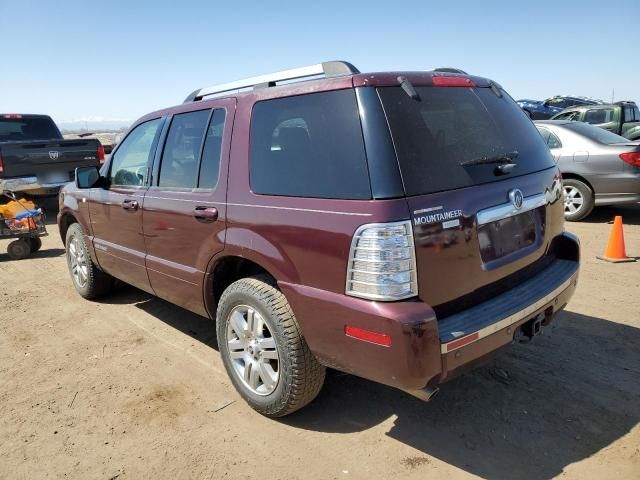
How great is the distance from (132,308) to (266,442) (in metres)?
2.75

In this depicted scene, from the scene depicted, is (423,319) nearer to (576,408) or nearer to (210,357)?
(576,408)

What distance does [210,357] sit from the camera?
385 centimetres

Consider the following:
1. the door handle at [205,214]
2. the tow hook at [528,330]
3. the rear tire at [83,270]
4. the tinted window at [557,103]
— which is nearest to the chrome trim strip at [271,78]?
the door handle at [205,214]

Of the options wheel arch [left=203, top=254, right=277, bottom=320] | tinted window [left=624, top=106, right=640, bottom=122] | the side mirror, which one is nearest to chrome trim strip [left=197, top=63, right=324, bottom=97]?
wheel arch [left=203, top=254, right=277, bottom=320]

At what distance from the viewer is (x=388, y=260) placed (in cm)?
221

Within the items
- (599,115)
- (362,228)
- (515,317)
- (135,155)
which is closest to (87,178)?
(135,155)

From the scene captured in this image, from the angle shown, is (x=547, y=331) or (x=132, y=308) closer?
(x=547, y=331)

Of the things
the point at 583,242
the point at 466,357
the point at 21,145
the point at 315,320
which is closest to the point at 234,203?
the point at 315,320

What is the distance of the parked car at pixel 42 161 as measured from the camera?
29.5 feet

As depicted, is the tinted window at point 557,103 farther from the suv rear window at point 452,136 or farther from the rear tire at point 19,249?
the suv rear window at point 452,136

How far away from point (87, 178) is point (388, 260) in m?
3.39

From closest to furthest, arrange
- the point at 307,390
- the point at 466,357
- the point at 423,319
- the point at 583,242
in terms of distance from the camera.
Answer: the point at 423,319, the point at 466,357, the point at 307,390, the point at 583,242

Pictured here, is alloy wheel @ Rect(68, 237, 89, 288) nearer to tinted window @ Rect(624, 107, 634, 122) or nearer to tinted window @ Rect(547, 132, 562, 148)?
tinted window @ Rect(547, 132, 562, 148)

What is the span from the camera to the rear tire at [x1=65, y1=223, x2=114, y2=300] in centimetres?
502
